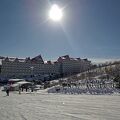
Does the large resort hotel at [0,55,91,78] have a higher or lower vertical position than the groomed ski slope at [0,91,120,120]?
higher

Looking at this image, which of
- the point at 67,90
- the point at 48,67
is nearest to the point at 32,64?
the point at 48,67

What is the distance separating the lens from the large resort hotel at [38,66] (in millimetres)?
115312

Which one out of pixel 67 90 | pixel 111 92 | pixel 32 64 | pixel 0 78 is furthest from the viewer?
pixel 32 64

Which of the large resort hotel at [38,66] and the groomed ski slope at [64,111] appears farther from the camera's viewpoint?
the large resort hotel at [38,66]

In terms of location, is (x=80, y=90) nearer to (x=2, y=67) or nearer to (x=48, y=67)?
(x=2, y=67)

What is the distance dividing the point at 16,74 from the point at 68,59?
28.3 meters

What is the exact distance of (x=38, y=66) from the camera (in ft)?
404

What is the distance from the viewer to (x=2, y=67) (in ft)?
373

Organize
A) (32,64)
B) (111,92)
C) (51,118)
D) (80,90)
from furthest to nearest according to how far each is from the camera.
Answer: (32,64)
(80,90)
(111,92)
(51,118)

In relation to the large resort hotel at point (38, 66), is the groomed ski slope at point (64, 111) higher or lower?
lower

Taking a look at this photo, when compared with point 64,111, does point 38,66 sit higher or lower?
higher

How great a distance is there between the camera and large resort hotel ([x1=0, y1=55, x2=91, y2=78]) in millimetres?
115312

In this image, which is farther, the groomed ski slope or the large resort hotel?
the large resort hotel

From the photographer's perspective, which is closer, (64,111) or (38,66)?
(64,111)
